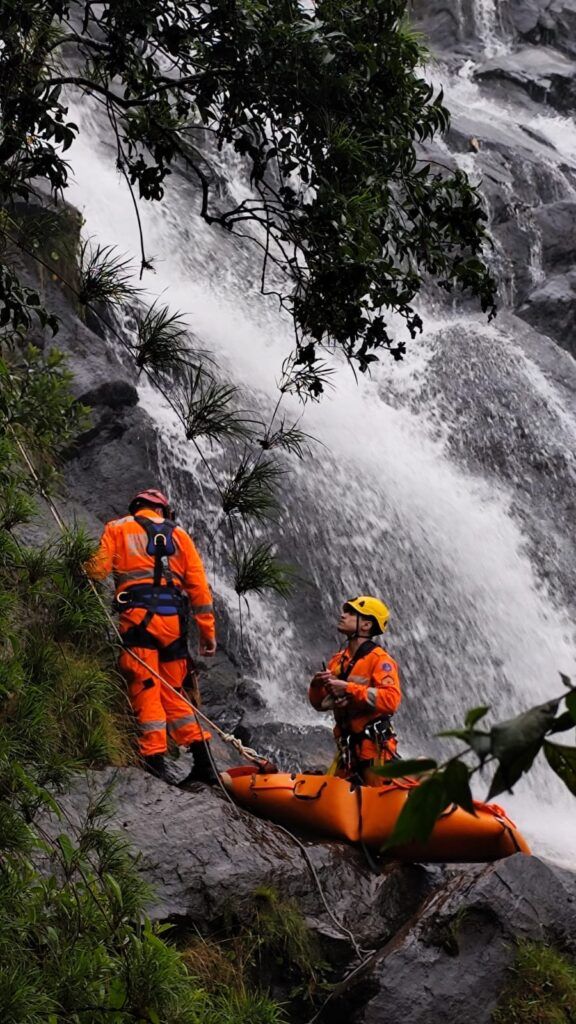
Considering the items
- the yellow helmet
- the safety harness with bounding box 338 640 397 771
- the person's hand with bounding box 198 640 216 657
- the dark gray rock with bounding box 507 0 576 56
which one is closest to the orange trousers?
the person's hand with bounding box 198 640 216 657

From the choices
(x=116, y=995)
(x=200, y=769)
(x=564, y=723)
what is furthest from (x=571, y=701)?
(x=200, y=769)

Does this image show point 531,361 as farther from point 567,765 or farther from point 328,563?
point 567,765

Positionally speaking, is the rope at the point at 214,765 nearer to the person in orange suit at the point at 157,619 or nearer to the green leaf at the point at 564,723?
the person in orange suit at the point at 157,619

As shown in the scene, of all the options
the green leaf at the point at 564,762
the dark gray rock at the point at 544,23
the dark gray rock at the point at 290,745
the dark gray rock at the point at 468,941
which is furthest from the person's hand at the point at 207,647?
the dark gray rock at the point at 544,23

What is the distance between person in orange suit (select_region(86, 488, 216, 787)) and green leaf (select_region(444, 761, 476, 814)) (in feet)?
17.2

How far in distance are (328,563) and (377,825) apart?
5.30m

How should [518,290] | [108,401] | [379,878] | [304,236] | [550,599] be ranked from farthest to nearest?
1. [518,290]
2. [550,599]
3. [108,401]
4. [379,878]
5. [304,236]

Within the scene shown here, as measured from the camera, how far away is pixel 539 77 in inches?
1156

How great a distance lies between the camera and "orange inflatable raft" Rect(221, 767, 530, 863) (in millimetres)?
6129

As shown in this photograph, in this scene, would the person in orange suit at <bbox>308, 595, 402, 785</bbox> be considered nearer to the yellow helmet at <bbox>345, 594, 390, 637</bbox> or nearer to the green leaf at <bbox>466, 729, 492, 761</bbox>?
the yellow helmet at <bbox>345, 594, 390, 637</bbox>

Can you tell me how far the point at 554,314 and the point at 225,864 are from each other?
53.2 feet

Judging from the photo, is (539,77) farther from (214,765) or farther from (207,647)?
(214,765)

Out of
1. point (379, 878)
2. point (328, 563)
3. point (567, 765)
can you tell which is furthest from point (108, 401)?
point (567, 765)

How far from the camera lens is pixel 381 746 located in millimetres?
6480
